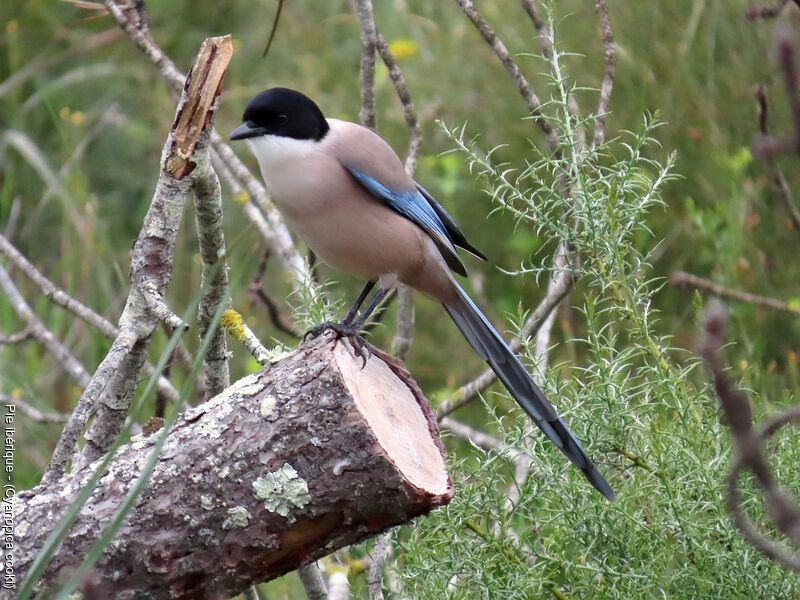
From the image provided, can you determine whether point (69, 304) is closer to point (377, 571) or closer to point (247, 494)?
point (377, 571)

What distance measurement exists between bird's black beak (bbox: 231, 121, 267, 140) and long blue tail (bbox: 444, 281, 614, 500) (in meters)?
0.80

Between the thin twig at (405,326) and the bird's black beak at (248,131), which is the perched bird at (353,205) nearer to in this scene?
the bird's black beak at (248,131)

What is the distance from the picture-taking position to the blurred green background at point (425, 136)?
15.4 ft

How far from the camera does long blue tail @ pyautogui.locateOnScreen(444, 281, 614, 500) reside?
8.55 ft

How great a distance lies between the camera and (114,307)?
4.54 m

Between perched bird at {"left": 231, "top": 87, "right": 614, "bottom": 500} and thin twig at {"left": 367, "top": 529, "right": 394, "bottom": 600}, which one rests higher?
perched bird at {"left": 231, "top": 87, "right": 614, "bottom": 500}

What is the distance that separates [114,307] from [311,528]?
268cm

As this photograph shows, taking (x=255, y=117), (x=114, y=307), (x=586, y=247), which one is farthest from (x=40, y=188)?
(x=586, y=247)

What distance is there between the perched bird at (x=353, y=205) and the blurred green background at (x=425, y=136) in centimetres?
90

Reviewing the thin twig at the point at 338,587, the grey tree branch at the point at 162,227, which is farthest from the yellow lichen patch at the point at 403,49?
the grey tree branch at the point at 162,227

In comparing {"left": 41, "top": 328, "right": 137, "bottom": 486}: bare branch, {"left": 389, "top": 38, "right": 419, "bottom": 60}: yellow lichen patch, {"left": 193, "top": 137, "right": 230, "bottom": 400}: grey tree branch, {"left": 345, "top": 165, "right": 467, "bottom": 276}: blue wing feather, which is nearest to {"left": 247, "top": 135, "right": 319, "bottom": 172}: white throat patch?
{"left": 345, "top": 165, "right": 467, "bottom": 276}: blue wing feather

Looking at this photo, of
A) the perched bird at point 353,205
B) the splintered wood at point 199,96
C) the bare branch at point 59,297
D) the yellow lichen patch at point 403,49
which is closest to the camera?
the splintered wood at point 199,96

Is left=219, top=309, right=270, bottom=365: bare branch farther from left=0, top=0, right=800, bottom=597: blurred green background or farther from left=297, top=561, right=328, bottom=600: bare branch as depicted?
left=0, top=0, right=800, bottom=597: blurred green background

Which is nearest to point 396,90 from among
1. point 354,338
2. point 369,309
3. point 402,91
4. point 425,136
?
point 402,91
